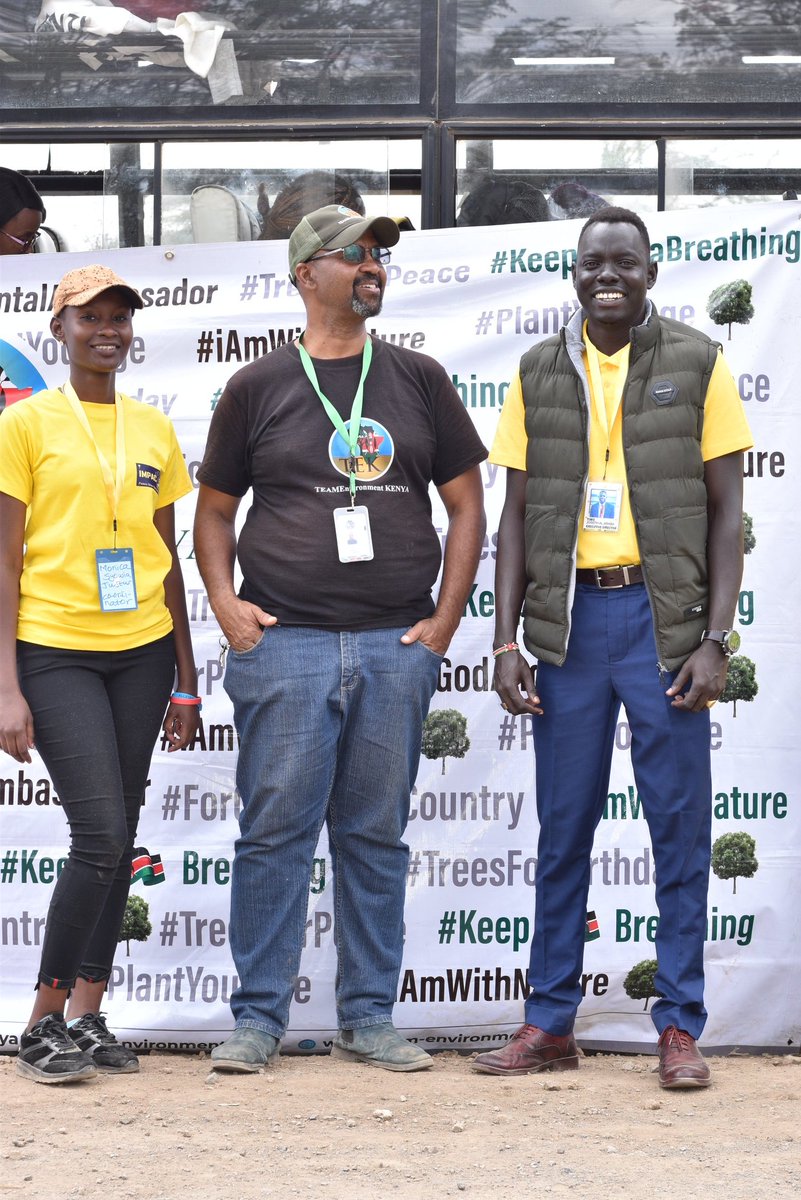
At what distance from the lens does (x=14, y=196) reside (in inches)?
190

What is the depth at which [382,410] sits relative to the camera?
3.98m

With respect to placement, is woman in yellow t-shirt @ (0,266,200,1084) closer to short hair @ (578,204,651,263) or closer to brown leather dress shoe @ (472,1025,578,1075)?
brown leather dress shoe @ (472,1025,578,1075)

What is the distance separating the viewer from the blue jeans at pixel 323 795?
3914 mm

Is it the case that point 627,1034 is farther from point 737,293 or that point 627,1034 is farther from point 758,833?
point 737,293

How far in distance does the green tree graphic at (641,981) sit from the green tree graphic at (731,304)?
6.24ft

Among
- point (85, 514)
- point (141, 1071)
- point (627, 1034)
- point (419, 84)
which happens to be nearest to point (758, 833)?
point (627, 1034)

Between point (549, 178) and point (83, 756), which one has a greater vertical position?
point (549, 178)

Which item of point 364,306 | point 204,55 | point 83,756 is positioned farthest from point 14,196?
point 83,756

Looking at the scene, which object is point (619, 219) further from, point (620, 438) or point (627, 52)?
point (627, 52)

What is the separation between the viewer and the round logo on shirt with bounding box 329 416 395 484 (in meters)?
3.93

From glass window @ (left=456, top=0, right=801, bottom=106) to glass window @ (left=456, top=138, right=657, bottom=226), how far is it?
0.47 feet

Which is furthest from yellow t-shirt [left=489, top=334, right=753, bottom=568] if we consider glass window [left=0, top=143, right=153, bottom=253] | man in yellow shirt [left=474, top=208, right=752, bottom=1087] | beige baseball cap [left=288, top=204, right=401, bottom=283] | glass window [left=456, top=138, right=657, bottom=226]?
glass window [left=0, top=143, right=153, bottom=253]

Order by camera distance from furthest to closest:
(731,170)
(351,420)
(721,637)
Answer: (731,170) → (351,420) → (721,637)

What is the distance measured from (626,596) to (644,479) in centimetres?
29
